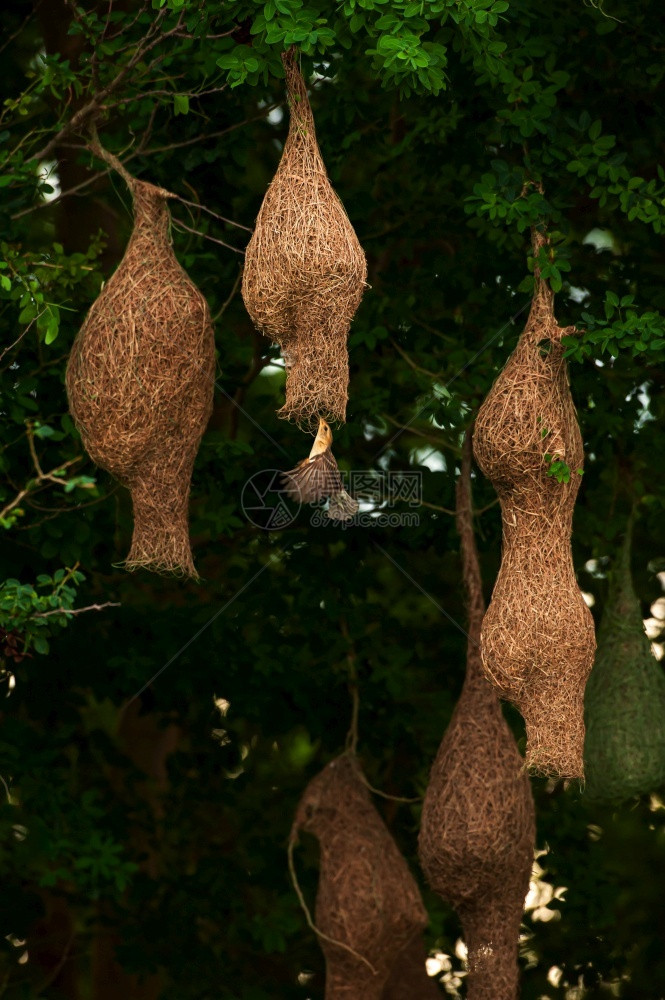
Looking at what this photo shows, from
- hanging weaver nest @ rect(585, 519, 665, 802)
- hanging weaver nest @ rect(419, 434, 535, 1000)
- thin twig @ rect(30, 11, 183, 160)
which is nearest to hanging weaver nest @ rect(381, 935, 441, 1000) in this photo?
hanging weaver nest @ rect(419, 434, 535, 1000)

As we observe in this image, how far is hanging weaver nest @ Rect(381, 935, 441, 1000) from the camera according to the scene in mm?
6648

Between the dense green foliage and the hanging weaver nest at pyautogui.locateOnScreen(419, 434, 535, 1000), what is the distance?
107cm

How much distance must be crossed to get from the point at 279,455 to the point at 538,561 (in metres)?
2.07

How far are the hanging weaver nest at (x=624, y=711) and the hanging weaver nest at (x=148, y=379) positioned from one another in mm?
1827

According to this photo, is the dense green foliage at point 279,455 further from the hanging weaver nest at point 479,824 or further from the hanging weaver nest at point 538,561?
the hanging weaver nest at point 479,824

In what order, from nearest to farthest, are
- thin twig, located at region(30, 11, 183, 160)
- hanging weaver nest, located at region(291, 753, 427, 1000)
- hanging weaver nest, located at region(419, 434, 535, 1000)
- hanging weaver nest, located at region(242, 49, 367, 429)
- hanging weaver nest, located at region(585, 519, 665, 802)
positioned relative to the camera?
hanging weaver nest, located at region(242, 49, 367, 429) < thin twig, located at region(30, 11, 183, 160) < hanging weaver nest, located at region(419, 434, 535, 1000) < hanging weaver nest, located at region(291, 753, 427, 1000) < hanging weaver nest, located at region(585, 519, 665, 802)

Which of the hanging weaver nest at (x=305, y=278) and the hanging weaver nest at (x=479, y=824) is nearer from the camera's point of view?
the hanging weaver nest at (x=305, y=278)

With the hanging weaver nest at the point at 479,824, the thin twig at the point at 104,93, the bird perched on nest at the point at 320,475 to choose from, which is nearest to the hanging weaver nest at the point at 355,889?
the hanging weaver nest at the point at 479,824

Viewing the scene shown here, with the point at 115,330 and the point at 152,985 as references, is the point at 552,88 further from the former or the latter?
the point at 152,985

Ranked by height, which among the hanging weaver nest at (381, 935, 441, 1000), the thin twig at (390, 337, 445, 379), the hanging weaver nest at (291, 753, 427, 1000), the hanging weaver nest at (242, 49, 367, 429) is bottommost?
the hanging weaver nest at (381, 935, 441, 1000)

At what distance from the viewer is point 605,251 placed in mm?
7035

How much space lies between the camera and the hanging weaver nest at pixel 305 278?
4.59 metres

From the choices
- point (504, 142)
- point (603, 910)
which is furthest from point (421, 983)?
point (504, 142)

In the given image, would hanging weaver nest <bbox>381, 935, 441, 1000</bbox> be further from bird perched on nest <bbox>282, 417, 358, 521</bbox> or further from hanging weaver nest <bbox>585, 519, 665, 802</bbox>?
bird perched on nest <bbox>282, 417, 358, 521</bbox>
